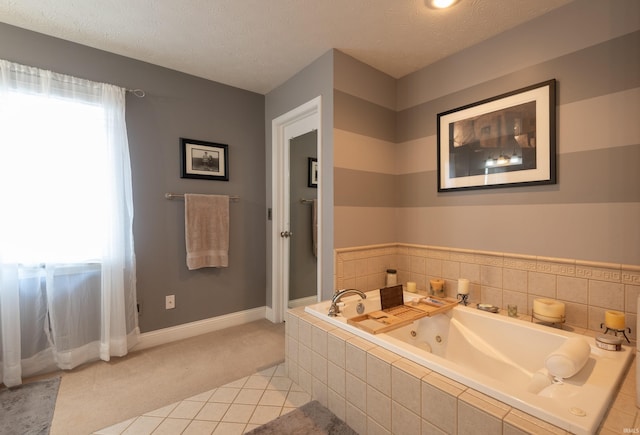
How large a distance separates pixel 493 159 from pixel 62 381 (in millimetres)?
3310

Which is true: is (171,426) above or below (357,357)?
below

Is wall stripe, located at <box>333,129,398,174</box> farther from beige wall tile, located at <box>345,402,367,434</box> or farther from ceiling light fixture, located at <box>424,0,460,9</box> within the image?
beige wall tile, located at <box>345,402,367,434</box>

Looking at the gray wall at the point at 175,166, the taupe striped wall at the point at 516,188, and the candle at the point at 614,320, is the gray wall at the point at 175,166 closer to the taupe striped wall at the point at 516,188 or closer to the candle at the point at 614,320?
the taupe striped wall at the point at 516,188

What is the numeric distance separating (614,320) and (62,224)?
3433 mm

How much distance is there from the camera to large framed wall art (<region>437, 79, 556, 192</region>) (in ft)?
5.94

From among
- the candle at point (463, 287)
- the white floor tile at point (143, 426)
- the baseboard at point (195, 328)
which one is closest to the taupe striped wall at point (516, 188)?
the candle at point (463, 287)

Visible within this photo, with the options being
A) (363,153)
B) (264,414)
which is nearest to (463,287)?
(363,153)

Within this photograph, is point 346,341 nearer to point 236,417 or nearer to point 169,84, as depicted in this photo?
point 236,417

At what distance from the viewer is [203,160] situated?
2732 mm

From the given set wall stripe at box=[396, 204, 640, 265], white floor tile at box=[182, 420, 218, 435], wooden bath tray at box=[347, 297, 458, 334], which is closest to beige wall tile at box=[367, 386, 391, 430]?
wooden bath tray at box=[347, 297, 458, 334]

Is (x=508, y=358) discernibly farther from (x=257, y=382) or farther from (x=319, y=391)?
(x=257, y=382)

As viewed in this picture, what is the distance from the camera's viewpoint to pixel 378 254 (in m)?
2.55

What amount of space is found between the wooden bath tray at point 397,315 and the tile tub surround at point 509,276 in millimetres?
273

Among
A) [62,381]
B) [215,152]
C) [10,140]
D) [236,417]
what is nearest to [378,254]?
[236,417]
